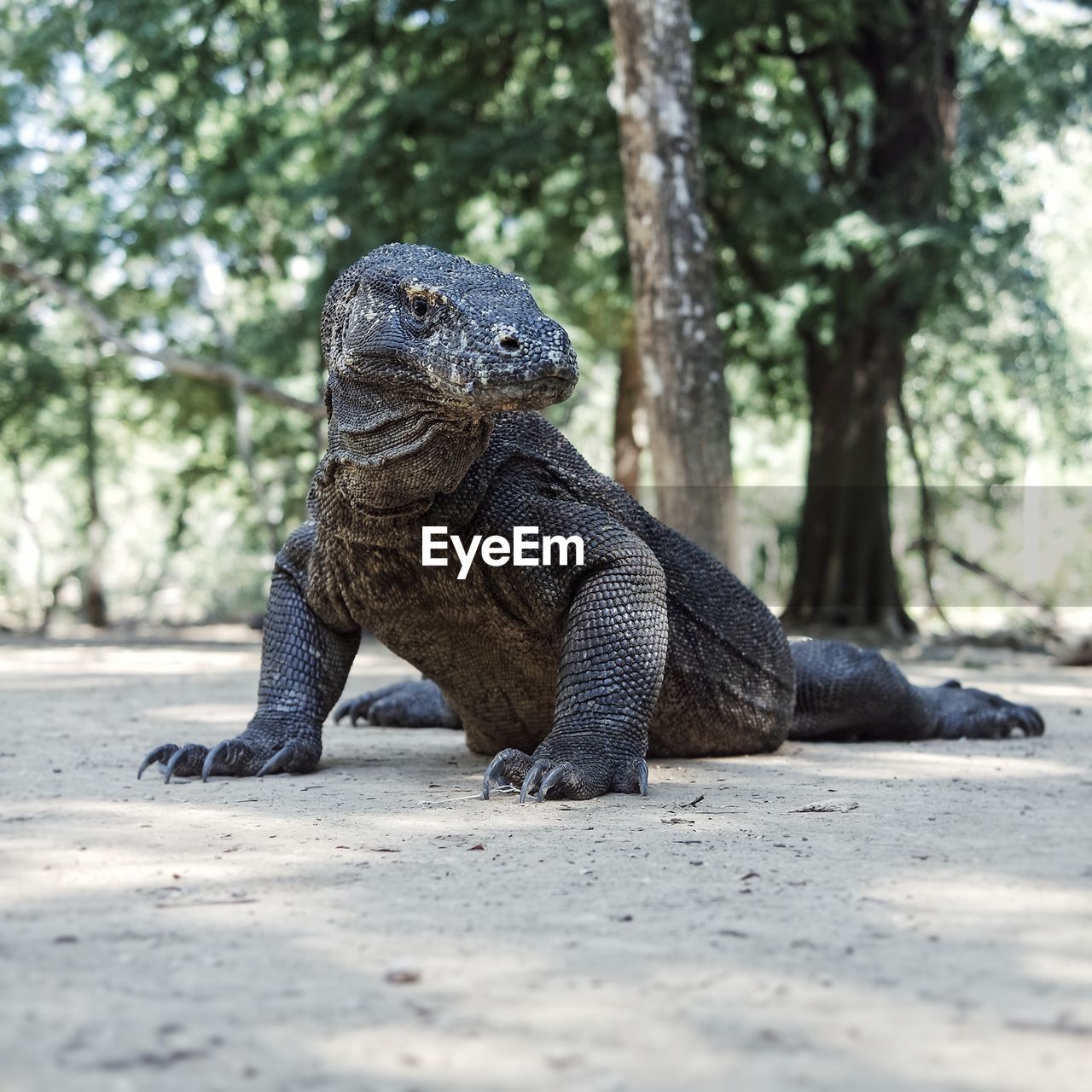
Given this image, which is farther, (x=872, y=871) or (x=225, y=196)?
(x=225, y=196)

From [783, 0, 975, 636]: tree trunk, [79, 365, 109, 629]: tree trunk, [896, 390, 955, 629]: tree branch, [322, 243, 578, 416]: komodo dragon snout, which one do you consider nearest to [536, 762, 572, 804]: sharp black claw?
[322, 243, 578, 416]: komodo dragon snout

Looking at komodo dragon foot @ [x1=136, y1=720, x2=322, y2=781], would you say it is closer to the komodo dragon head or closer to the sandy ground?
the sandy ground

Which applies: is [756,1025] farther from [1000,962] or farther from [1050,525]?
[1050,525]

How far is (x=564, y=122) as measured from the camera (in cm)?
1171

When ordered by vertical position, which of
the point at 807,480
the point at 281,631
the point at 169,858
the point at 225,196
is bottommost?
the point at 169,858

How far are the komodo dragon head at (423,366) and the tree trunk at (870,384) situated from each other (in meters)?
9.04

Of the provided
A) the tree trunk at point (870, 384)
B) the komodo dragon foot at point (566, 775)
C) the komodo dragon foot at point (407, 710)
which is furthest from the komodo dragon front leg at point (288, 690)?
the tree trunk at point (870, 384)

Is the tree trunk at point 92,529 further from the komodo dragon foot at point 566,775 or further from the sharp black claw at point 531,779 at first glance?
the sharp black claw at point 531,779

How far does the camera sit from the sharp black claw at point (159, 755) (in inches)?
153

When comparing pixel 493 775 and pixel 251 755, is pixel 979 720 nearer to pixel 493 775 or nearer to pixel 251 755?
pixel 493 775

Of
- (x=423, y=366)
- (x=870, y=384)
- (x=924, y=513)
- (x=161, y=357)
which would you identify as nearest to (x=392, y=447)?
(x=423, y=366)

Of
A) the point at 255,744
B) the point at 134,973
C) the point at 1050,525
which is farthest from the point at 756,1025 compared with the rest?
the point at 1050,525

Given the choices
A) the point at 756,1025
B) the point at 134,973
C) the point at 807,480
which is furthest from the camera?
the point at 807,480

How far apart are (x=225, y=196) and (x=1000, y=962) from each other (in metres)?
11.9
